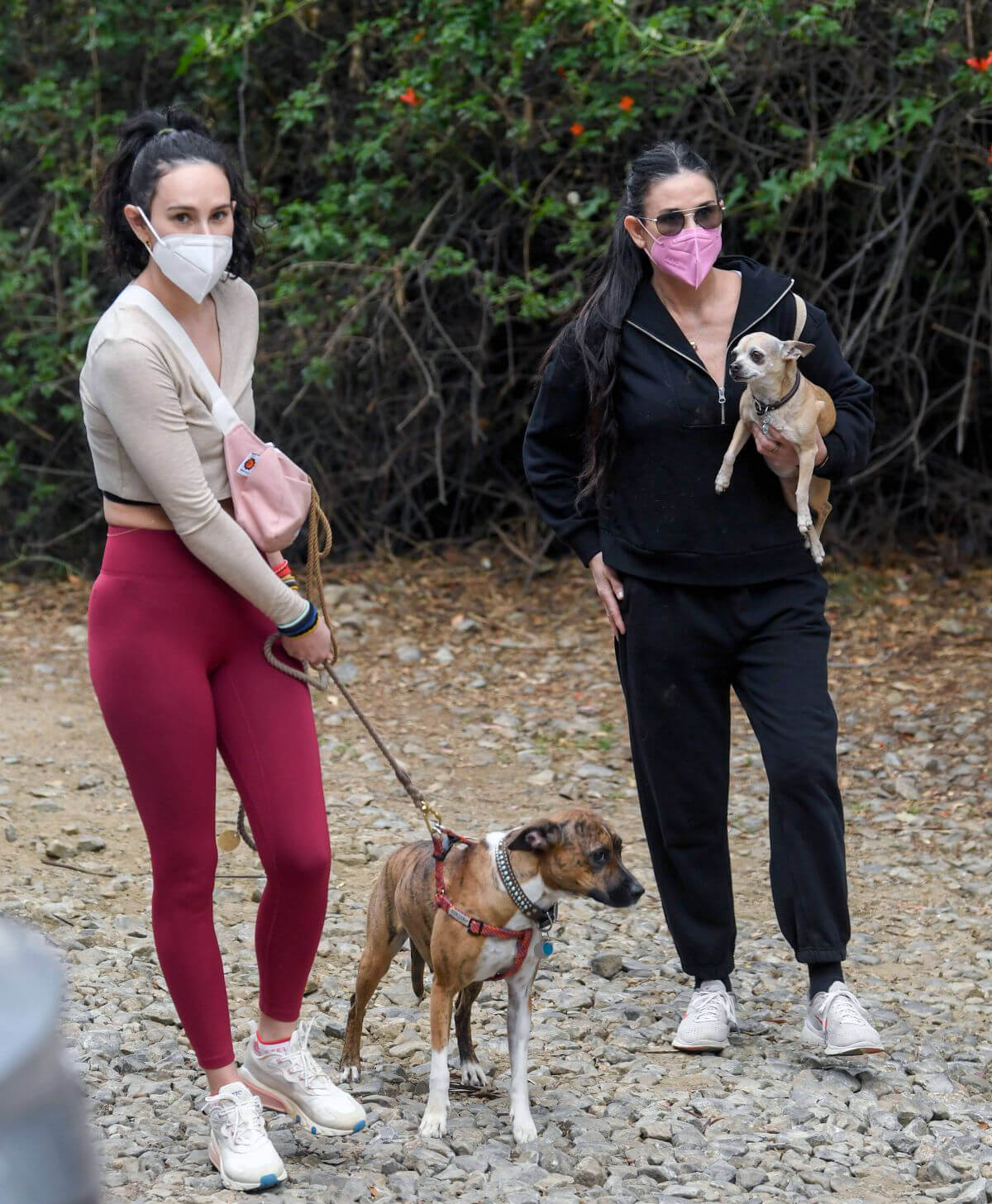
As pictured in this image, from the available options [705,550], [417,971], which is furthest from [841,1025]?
[705,550]

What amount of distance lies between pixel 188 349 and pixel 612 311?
129 cm

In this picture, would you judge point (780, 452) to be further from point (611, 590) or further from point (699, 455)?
point (611, 590)

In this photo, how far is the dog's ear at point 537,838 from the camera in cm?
358

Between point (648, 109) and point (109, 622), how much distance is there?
20.5ft

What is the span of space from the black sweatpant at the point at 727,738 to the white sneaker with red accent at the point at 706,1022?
8 centimetres

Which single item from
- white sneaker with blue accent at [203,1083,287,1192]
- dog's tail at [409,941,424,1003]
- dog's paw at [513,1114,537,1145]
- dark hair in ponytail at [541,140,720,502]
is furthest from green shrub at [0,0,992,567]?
white sneaker with blue accent at [203,1083,287,1192]

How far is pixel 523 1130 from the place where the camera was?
3.60 meters

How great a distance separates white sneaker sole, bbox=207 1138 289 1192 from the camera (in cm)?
325

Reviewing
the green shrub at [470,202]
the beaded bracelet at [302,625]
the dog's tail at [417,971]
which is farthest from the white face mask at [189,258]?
the green shrub at [470,202]

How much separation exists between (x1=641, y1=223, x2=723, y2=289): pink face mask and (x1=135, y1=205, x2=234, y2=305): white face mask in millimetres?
1249

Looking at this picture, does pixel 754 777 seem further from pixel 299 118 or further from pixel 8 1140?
pixel 8 1140

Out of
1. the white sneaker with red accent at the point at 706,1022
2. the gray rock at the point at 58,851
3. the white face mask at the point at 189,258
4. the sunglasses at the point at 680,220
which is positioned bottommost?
the gray rock at the point at 58,851

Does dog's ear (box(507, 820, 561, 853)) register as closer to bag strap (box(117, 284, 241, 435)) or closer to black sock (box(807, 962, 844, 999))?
black sock (box(807, 962, 844, 999))

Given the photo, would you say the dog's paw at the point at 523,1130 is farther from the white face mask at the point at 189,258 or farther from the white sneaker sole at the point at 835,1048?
the white face mask at the point at 189,258
